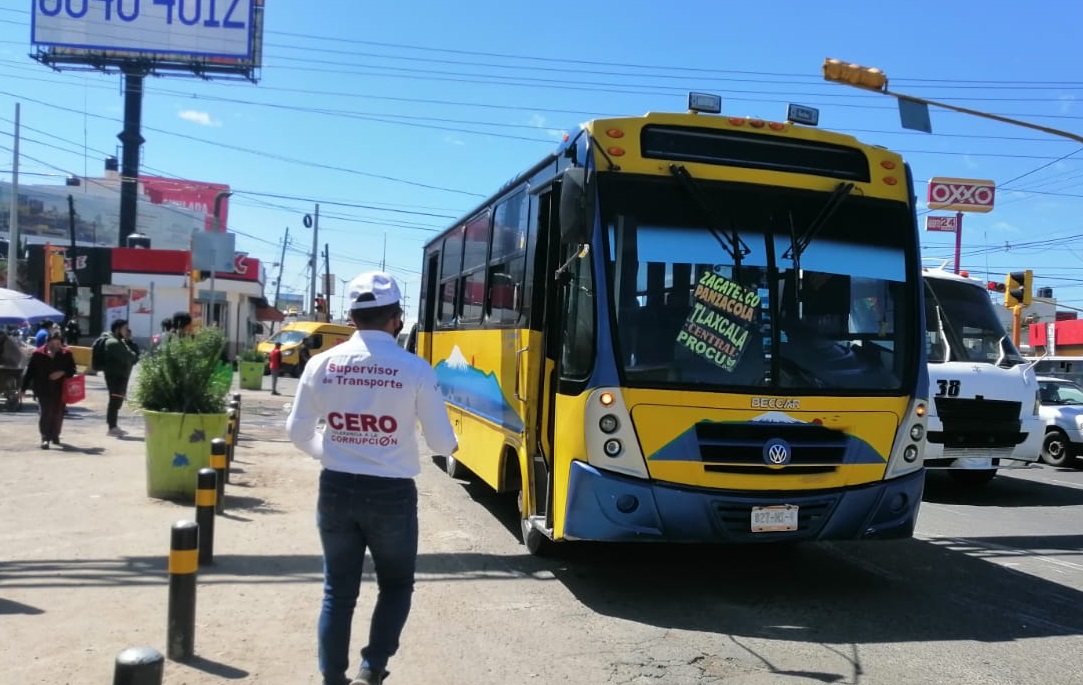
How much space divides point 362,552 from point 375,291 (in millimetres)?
1124

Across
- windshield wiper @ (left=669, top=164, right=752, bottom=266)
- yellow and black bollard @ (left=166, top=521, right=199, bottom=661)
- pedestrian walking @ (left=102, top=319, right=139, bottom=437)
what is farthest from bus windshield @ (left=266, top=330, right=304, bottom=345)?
yellow and black bollard @ (left=166, top=521, right=199, bottom=661)

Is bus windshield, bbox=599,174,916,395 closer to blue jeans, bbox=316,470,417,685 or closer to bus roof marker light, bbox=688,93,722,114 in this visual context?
bus roof marker light, bbox=688,93,722,114

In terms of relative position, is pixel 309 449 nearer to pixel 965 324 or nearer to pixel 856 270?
pixel 856 270

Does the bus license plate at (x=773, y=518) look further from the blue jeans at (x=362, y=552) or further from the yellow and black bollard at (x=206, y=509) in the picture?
the yellow and black bollard at (x=206, y=509)

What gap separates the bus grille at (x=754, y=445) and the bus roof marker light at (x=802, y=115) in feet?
7.63

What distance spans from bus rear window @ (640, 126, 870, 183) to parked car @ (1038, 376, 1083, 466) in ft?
35.8

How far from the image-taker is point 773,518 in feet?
19.2

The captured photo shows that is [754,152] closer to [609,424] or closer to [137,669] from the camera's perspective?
[609,424]

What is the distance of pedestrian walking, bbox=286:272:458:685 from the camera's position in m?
3.63

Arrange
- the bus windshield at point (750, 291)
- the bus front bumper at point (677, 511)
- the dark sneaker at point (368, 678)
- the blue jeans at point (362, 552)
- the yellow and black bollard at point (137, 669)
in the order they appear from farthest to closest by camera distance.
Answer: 1. the bus windshield at point (750, 291)
2. the bus front bumper at point (677, 511)
3. the dark sneaker at point (368, 678)
4. the blue jeans at point (362, 552)
5. the yellow and black bollard at point (137, 669)

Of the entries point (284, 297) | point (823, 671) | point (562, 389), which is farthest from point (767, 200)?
point (284, 297)

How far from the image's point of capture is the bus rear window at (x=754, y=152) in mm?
6168

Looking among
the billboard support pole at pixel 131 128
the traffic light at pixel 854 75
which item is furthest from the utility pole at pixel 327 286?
the traffic light at pixel 854 75

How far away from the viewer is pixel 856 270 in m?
6.33
